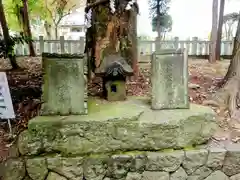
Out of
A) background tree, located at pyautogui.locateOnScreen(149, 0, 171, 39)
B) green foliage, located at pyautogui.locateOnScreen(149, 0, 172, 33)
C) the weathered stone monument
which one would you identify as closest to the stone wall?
the weathered stone monument

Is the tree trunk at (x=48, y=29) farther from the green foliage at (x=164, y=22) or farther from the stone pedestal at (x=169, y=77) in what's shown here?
the stone pedestal at (x=169, y=77)

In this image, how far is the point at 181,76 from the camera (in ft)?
9.70

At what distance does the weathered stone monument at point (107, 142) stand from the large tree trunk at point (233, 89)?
0.79 metres

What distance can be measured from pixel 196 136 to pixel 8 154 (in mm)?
2035

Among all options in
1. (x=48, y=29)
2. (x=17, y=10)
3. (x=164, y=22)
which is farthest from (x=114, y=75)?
(x=48, y=29)

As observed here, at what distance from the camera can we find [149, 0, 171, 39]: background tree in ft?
36.0

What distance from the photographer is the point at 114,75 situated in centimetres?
295

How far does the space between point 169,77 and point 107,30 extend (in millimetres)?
1285

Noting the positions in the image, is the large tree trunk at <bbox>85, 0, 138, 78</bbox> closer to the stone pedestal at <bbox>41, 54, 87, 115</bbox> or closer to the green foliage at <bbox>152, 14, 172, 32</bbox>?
the stone pedestal at <bbox>41, 54, 87, 115</bbox>

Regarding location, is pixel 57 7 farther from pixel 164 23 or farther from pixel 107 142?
pixel 107 142

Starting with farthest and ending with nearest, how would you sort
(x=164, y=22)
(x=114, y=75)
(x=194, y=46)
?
(x=164, y=22) → (x=194, y=46) → (x=114, y=75)

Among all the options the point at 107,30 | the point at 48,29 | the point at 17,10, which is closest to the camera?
the point at 107,30

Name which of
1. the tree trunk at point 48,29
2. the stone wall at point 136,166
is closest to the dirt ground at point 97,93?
the stone wall at point 136,166

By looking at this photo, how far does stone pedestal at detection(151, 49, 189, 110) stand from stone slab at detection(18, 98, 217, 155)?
151 millimetres
